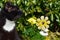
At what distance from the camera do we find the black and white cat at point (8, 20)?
4.25 meters

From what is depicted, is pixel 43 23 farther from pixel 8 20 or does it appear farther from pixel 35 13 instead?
pixel 8 20

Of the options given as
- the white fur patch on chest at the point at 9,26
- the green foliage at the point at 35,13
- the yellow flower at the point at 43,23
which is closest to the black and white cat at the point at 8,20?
the white fur patch on chest at the point at 9,26

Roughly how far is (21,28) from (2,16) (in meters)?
0.95

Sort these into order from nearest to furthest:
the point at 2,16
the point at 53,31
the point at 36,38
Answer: the point at 2,16, the point at 36,38, the point at 53,31

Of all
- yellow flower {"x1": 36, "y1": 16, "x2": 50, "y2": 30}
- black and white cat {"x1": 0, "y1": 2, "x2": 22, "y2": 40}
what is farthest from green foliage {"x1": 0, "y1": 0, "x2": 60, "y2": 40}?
black and white cat {"x1": 0, "y1": 2, "x2": 22, "y2": 40}

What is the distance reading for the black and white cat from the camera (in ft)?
13.9

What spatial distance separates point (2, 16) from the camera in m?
4.37

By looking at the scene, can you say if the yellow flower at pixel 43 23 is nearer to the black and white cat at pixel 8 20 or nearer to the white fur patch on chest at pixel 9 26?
the black and white cat at pixel 8 20

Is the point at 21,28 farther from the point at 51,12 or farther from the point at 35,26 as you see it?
the point at 51,12

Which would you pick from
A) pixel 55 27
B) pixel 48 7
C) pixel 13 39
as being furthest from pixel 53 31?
pixel 13 39

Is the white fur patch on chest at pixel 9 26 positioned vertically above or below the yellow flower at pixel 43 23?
below

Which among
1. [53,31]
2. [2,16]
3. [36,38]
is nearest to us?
[2,16]

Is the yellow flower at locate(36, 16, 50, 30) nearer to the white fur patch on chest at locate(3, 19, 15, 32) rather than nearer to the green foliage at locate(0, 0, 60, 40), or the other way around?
the green foliage at locate(0, 0, 60, 40)

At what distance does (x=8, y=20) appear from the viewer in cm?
435
